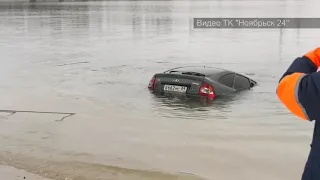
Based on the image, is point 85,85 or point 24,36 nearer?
point 85,85

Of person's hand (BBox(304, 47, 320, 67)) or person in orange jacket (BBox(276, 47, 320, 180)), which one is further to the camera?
person's hand (BBox(304, 47, 320, 67))

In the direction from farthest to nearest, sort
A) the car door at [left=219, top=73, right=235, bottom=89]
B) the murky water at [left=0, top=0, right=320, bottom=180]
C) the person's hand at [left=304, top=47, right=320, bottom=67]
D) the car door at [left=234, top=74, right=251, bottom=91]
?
the car door at [left=234, top=74, right=251, bottom=91]
the car door at [left=219, top=73, right=235, bottom=89]
the murky water at [left=0, top=0, right=320, bottom=180]
the person's hand at [left=304, top=47, right=320, bottom=67]

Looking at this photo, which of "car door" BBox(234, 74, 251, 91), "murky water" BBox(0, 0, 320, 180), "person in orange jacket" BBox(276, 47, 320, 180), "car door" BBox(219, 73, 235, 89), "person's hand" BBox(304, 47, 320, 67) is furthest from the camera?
"car door" BBox(234, 74, 251, 91)

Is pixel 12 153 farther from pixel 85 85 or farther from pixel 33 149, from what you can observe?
pixel 85 85

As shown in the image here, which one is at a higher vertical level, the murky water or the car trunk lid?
the car trunk lid

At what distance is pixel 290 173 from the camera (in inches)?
273

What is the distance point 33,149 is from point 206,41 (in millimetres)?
23635

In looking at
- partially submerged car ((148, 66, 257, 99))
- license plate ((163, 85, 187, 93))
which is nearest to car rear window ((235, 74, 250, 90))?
partially submerged car ((148, 66, 257, 99))

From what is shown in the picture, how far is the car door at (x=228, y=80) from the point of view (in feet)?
38.8

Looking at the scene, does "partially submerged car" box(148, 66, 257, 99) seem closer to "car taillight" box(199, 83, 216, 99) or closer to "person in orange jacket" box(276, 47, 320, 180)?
"car taillight" box(199, 83, 216, 99)

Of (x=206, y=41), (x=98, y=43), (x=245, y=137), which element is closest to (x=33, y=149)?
(x=245, y=137)

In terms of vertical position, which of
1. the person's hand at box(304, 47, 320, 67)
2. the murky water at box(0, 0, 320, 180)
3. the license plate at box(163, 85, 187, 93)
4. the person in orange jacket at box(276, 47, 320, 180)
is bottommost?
the murky water at box(0, 0, 320, 180)

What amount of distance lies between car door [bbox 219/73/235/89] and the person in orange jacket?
352 inches

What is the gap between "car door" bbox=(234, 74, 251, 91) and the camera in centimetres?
1247
